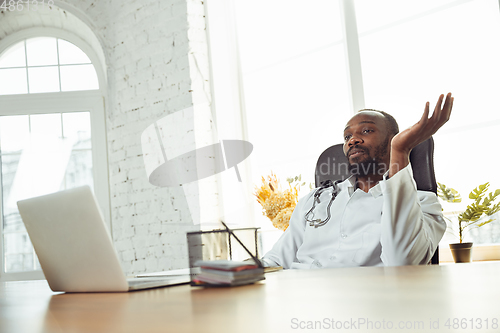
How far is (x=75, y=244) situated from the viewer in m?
0.94

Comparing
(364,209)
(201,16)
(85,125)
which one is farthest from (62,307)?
(85,125)

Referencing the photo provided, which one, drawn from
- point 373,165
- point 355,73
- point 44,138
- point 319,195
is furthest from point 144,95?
point 373,165

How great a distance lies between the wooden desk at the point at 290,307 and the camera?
424 mm

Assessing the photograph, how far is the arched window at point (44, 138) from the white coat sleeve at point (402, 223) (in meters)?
2.72

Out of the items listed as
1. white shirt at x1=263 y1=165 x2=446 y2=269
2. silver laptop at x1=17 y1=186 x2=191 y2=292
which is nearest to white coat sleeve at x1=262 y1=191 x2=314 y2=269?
white shirt at x1=263 y1=165 x2=446 y2=269

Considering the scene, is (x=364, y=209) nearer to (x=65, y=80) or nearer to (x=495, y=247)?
(x=495, y=247)

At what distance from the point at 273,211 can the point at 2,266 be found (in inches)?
99.0

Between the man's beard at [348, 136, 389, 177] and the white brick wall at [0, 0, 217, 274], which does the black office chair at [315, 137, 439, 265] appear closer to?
the man's beard at [348, 136, 389, 177]

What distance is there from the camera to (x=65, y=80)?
12.5 ft

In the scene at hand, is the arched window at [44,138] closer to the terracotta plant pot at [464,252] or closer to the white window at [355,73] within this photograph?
the white window at [355,73]

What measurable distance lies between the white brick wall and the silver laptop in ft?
6.54

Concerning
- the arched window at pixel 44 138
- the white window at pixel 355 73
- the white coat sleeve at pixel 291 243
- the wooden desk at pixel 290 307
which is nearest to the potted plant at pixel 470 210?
the white window at pixel 355 73

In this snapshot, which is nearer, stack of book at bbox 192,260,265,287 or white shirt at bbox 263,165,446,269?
stack of book at bbox 192,260,265,287

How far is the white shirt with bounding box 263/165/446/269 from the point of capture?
139 cm
